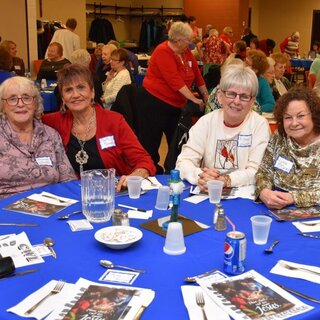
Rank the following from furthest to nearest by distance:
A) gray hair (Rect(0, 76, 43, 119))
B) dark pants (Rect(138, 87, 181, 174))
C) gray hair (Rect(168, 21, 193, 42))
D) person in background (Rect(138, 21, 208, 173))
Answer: dark pants (Rect(138, 87, 181, 174)), person in background (Rect(138, 21, 208, 173)), gray hair (Rect(168, 21, 193, 42)), gray hair (Rect(0, 76, 43, 119))

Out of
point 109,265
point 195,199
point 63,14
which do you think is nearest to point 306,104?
point 195,199

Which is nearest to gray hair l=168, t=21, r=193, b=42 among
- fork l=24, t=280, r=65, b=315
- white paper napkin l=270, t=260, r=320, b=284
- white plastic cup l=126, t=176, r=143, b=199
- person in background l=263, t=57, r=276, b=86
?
person in background l=263, t=57, r=276, b=86

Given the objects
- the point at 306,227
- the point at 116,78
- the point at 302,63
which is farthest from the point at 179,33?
the point at 302,63

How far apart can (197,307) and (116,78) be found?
497 cm

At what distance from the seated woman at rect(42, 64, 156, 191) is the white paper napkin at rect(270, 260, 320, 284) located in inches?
55.5

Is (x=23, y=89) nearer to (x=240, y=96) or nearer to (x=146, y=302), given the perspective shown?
(x=240, y=96)

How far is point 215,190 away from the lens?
7.36 feet

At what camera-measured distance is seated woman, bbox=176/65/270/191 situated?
277cm

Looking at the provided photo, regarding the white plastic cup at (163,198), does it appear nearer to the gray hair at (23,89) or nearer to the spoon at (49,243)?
the spoon at (49,243)

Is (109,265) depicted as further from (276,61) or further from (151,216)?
(276,61)

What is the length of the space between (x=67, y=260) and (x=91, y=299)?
0.97 feet

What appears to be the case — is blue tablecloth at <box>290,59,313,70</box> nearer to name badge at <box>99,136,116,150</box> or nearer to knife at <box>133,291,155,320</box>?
name badge at <box>99,136,116,150</box>

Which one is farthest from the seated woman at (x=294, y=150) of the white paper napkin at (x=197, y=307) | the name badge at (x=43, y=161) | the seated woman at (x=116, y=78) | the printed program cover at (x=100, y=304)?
the seated woman at (x=116, y=78)

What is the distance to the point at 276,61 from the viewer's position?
6133 millimetres
